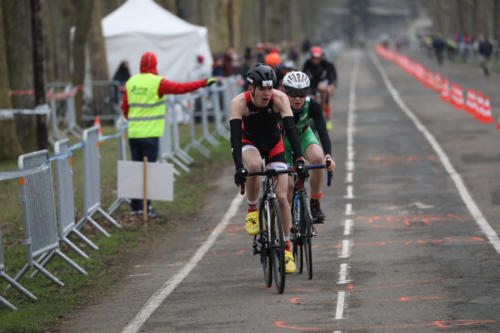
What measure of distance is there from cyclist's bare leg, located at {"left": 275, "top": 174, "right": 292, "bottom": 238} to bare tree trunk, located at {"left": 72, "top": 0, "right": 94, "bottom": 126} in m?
17.7

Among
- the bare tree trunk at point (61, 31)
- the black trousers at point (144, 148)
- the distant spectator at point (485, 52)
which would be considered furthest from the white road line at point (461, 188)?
the distant spectator at point (485, 52)

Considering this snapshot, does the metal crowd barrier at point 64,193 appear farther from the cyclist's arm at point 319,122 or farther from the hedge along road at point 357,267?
the cyclist's arm at point 319,122

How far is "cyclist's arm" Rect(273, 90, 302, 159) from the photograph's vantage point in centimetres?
932

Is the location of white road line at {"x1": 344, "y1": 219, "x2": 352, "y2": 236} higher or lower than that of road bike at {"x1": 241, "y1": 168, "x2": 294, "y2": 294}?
lower

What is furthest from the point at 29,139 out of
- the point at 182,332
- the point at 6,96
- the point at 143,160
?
the point at 182,332

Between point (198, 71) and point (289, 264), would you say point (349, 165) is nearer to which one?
point (289, 264)

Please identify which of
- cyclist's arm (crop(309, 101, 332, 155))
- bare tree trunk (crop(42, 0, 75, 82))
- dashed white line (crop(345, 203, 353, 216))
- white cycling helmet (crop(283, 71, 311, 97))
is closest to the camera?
white cycling helmet (crop(283, 71, 311, 97))

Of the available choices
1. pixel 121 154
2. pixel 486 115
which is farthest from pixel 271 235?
pixel 486 115

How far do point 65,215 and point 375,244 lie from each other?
3.72m

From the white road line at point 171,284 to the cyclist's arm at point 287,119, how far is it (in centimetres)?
195

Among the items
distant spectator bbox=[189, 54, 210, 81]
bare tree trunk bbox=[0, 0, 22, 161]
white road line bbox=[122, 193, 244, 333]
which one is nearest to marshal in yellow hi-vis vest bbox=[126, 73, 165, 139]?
white road line bbox=[122, 193, 244, 333]

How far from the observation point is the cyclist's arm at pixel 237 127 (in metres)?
9.09

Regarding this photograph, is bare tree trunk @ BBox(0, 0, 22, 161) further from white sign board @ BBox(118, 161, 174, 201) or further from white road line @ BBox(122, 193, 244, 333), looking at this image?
white road line @ BBox(122, 193, 244, 333)

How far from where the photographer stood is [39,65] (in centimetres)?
1823
